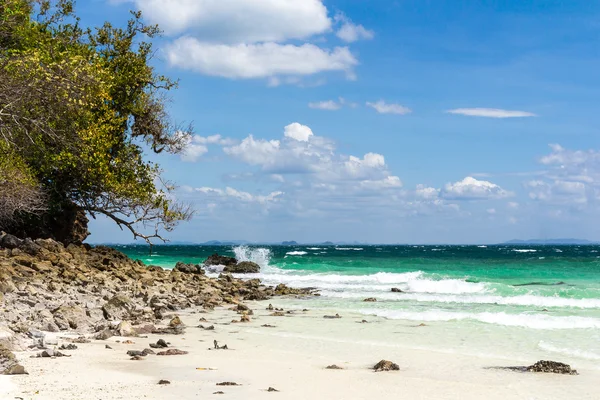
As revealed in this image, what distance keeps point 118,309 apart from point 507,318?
1047 cm

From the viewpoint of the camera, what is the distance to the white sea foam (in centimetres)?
1223

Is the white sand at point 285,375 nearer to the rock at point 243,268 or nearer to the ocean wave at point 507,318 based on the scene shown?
the ocean wave at point 507,318

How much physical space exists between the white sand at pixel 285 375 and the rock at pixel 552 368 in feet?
0.77

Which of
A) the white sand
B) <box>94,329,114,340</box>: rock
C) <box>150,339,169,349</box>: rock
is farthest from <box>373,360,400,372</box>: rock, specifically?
<box>94,329,114,340</box>: rock

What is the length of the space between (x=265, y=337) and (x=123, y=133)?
18980 mm

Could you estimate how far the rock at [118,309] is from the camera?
15.5 m

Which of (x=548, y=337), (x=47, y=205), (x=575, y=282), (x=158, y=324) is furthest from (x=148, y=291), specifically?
(x=575, y=282)

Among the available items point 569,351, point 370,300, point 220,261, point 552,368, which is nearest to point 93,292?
point 370,300

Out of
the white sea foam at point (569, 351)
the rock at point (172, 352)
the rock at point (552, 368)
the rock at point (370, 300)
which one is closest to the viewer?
the rock at point (552, 368)

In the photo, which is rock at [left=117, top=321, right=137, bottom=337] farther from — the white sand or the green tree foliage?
the green tree foliage

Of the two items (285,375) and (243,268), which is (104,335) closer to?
(285,375)

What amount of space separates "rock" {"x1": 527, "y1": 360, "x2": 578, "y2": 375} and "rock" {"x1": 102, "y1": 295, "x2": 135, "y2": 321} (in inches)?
379

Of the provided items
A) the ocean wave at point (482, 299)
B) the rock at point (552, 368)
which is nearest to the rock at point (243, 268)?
the ocean wave at point (482, 299)

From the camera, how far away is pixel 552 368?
10.5 meters
